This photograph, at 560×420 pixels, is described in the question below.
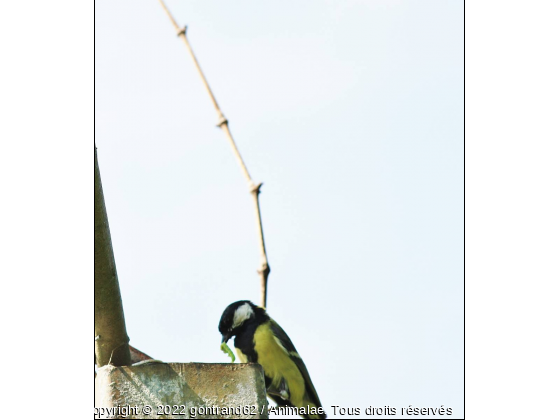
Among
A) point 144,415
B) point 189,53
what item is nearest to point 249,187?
point 189,53

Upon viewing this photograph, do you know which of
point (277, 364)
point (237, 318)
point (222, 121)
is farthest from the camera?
point (237, 318)

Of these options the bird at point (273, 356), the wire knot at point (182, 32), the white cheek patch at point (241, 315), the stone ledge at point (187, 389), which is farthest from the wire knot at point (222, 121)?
the white cheek patch at point (241, 315)

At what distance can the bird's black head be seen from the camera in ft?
13.7

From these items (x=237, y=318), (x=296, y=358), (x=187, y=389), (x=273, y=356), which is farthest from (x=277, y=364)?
(x=187, y=389)

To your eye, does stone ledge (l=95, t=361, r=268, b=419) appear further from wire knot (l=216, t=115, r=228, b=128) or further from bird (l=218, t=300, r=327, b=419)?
bird (l=218, t=300, r=327, b=419)

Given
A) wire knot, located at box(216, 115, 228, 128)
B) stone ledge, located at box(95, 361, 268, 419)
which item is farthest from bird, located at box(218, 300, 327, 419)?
wire knot, located at box(216, 115, 228, 128)

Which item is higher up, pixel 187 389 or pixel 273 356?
pixel 273 356

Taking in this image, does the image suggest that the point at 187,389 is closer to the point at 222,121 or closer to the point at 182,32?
the point at 222,121

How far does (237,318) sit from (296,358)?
0.42 m

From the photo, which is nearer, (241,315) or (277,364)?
(277,364)

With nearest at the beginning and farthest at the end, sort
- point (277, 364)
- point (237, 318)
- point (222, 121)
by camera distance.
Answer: point (222, 121) < point (277, 364) < point (237, 318)

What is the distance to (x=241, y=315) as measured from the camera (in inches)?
167

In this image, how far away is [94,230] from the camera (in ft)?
7.00
